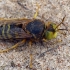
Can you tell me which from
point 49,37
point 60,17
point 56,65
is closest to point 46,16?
point 60,17

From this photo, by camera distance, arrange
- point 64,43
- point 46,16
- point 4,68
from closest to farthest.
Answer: point 4,68 → point 64,43 → point 46,16

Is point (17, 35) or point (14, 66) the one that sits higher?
point (17, 35)

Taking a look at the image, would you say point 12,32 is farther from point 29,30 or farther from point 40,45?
point 40,45

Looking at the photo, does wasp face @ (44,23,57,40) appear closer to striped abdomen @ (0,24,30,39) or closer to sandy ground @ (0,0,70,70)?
sandy ground @ (0,0,70,70)

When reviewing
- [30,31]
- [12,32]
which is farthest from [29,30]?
[12,32]

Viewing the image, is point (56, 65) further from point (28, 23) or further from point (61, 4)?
point (61, 4)

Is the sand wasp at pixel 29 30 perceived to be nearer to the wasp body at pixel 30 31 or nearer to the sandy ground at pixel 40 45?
the wasp body at pixel 30 31

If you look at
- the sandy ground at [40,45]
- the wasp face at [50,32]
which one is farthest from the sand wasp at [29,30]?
the sandy ground at [40,45]
